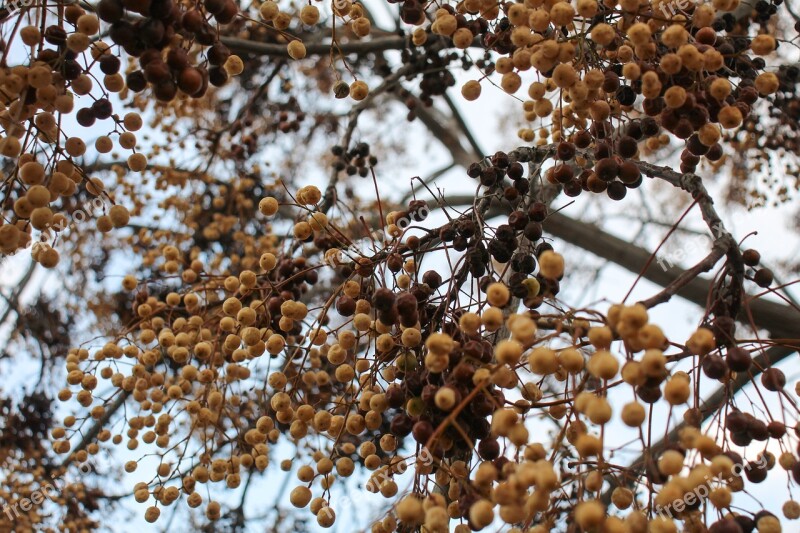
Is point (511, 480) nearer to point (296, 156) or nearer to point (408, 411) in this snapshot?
point (408, 411)

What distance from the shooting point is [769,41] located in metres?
1.53
